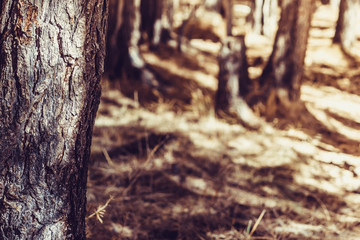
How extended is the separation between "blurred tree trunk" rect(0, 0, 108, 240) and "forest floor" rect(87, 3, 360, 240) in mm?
518

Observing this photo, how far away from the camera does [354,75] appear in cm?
784

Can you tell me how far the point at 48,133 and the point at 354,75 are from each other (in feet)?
23.4

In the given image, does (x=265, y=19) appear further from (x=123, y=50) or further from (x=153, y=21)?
(x=123, y=50)

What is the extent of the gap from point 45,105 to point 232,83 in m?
4.00

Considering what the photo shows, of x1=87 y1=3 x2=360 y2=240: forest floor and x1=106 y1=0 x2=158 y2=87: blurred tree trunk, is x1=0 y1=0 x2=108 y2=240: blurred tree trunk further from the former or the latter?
x1=106 y1=0 x2=158 y2=87: blurred tree trunk

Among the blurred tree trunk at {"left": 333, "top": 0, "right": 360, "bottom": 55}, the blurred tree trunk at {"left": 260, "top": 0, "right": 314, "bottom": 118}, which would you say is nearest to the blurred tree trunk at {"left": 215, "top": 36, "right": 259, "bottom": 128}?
the blurred tree trunk at {"left": 260, "top": 0, "right": 314, "bottom": 118}

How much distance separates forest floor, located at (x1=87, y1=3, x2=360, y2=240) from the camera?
3016mm

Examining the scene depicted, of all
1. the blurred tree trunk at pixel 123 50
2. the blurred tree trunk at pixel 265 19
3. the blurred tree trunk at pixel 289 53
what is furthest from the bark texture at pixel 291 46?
the blurred tree trunk at pixel 265 19

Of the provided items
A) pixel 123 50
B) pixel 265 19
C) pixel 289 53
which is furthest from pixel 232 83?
pixel 265 19

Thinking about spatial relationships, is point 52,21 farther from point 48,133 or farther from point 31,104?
point 48,133

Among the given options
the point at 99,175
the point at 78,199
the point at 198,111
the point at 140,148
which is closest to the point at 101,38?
the point at 78,199

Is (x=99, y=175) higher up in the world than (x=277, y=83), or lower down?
lower down

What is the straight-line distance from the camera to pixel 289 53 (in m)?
5.38

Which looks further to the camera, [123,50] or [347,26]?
[347,26]
